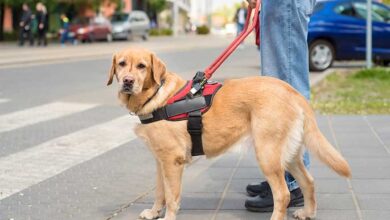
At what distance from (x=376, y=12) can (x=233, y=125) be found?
557 inches

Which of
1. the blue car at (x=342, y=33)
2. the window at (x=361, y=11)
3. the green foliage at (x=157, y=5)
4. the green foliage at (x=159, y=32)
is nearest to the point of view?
the blue car at (x=342, y=33)

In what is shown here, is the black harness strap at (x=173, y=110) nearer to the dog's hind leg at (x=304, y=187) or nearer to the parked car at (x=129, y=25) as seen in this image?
the dog's hind leg at (x=304, y=187)

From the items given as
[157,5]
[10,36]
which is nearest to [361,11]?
[10,36]

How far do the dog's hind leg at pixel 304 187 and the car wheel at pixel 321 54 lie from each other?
1284 centimetres

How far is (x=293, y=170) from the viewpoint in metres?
5.06

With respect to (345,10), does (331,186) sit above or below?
below

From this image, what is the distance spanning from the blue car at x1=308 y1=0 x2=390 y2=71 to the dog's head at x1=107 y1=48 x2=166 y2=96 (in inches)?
521

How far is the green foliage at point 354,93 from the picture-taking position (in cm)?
1070

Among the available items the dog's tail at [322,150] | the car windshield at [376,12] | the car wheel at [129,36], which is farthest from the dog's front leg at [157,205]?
the car wheel at [129,36]

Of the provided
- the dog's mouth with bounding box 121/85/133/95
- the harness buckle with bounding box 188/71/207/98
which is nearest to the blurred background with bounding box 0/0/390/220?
the harness buckle with bounding box 188/71/207/98

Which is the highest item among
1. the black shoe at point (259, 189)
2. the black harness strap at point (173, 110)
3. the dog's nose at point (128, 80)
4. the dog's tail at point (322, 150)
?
the dog's nose at point (128, 80)

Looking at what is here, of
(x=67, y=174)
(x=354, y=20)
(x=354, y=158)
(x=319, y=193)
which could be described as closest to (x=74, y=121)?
(x=67, y=174)

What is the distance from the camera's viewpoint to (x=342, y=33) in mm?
17609

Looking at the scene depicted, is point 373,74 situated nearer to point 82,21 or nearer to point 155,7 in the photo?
point 82,21
